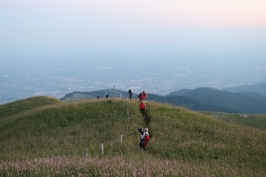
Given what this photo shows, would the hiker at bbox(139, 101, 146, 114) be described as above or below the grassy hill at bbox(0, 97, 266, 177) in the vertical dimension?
above

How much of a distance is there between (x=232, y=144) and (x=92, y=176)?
13855mm

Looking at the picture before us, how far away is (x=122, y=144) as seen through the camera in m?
19.2

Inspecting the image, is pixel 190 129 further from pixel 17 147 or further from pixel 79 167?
pixel 79 167

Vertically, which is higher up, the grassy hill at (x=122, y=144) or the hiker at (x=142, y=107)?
the hiker at (x=142, y=107)

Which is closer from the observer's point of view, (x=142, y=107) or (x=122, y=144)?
(x=122, y=144)

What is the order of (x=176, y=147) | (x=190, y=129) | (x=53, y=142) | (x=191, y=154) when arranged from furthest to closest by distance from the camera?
(x=190, y=129), (x=53, y=142), (x=176, y=147), (x=191, y=154)

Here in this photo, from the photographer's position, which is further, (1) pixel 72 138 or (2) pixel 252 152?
(1) pixel 72 138

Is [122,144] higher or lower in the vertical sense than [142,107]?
lower

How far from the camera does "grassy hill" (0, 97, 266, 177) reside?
9492 millimetres

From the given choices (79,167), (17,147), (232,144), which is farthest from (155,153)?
(17,147)

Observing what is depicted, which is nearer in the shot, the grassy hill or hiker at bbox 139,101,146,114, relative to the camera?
the grassy hill

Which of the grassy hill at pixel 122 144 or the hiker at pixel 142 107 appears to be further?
the hiker at pixel 142 107

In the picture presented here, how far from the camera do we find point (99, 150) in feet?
59.2

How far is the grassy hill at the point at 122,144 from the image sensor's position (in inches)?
374
